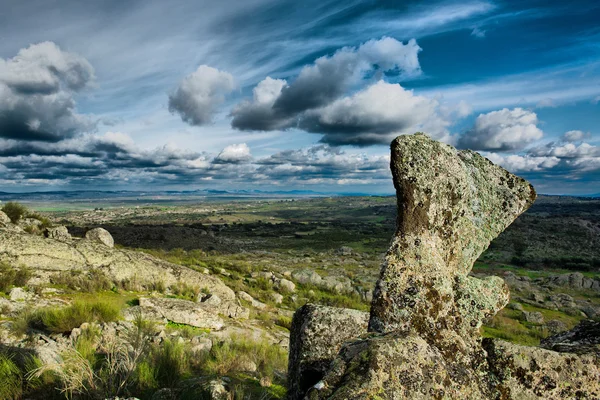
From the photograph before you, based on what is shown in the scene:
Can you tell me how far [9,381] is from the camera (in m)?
5.00

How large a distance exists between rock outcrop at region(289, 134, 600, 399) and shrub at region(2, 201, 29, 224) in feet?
94.5

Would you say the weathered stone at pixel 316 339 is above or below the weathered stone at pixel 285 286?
above

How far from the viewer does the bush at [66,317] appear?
7.57m

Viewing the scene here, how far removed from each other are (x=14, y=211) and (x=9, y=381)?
26.3 m

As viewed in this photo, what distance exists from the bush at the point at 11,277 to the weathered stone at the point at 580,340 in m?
13.4

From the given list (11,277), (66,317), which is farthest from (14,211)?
(66,317)

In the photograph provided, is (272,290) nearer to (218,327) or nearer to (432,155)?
(218,327)

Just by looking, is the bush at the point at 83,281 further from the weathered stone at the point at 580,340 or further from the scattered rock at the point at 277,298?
the weathered stone at the point at 580,340

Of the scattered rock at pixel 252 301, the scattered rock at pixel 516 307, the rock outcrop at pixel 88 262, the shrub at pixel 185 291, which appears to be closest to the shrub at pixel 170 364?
the shrub at pixel 185 291

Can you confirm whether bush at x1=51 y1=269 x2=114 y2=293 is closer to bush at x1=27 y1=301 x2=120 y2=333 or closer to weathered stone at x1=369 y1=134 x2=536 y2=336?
bush at x1=27 y1=301 x2=120 y2=333

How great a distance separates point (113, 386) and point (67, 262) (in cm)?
1021

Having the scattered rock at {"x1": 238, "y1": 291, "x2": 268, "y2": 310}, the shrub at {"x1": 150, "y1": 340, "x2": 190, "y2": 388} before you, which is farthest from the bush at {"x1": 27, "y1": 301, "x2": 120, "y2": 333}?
the scattered rock at {"x1": 238, "y1": 291, "x2": 268, "y2": 310}

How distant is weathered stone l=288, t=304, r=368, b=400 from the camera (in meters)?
3.75

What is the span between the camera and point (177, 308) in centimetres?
1059
